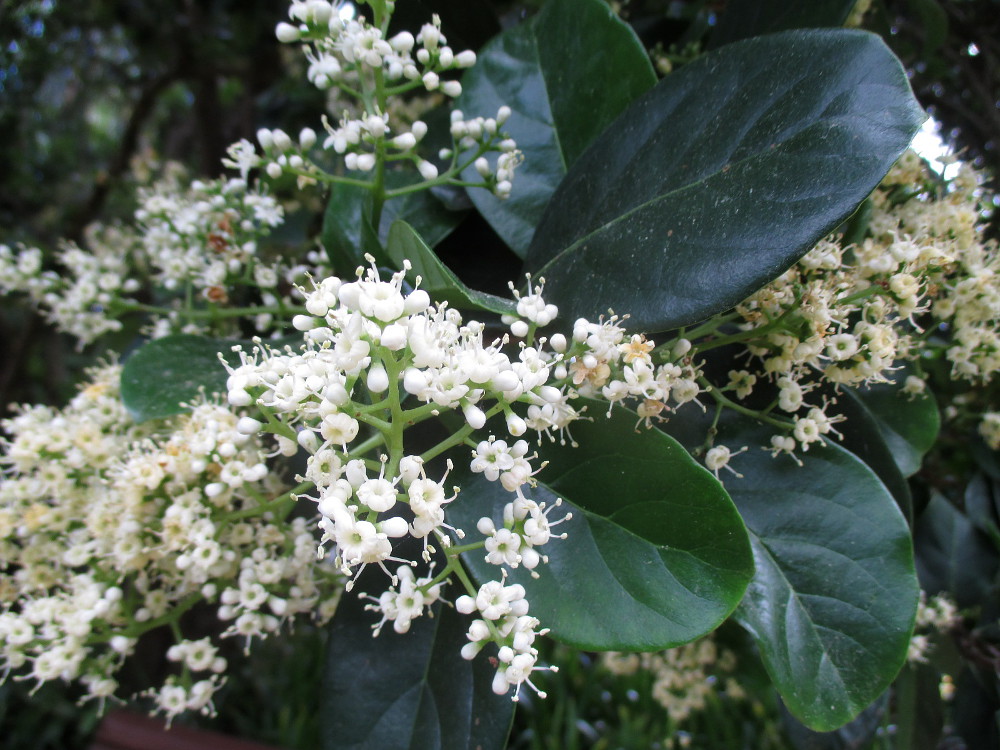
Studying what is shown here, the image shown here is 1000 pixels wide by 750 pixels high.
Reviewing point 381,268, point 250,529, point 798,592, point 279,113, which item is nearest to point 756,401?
point 798,592

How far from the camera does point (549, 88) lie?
95 centimetres

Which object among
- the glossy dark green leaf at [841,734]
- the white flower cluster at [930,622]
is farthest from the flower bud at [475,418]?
the glossy dark green leaf at [841,734]

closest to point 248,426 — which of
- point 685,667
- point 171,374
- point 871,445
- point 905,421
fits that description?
point 171,374

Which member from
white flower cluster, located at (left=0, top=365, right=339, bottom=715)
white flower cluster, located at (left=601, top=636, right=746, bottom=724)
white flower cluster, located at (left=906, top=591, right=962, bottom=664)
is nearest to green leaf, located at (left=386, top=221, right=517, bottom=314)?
white flower cluster, located at (left=0, top=365, right=339, bottom=715)

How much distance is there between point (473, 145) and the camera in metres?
0.88

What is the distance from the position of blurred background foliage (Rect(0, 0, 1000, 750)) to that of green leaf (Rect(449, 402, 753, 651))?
1.31ft

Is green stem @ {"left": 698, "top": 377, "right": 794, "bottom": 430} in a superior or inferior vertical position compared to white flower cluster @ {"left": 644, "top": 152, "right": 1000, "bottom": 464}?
inferior

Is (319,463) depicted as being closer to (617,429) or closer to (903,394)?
(617,429)

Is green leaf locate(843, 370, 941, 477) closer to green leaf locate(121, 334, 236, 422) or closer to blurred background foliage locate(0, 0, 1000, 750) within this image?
blurred background foliage locate(0, 0, 1000, 750)

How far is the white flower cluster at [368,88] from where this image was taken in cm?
76

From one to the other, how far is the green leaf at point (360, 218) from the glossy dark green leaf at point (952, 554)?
0.97 metres

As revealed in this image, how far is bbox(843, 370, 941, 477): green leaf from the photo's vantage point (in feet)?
2.95

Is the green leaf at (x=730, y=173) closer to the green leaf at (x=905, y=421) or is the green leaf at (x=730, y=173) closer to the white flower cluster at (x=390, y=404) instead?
the white flower cluster at (x=390, y=404)

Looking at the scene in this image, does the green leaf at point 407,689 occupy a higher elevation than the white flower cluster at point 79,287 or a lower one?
lower
